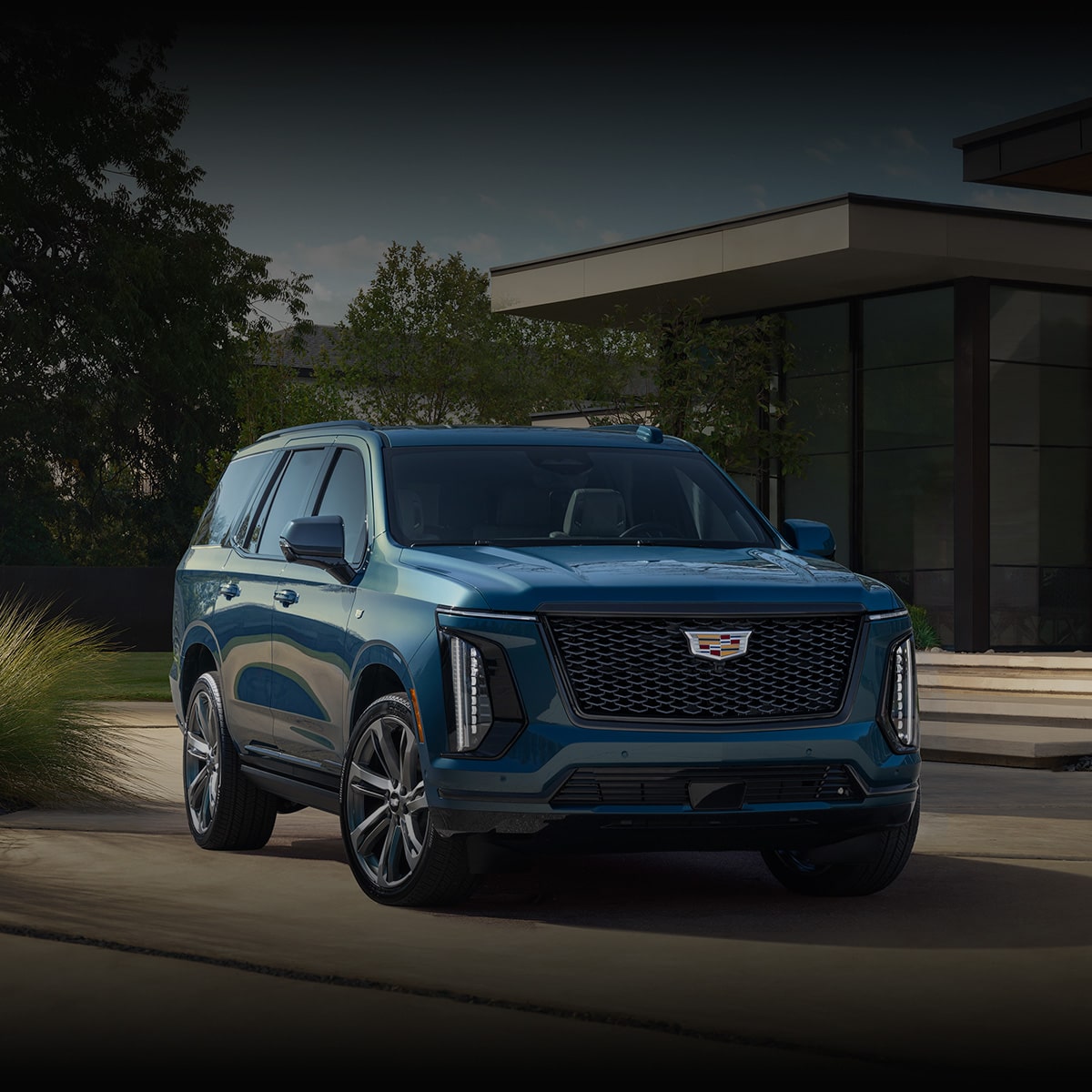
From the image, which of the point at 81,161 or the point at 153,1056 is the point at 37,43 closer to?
the point at 81,161

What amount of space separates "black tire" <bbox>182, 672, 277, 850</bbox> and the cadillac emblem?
3.19 m

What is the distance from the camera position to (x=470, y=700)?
24.2 feet

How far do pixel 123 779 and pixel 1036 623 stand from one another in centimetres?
1932

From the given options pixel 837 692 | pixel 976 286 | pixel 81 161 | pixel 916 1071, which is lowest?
pixel 916 1071

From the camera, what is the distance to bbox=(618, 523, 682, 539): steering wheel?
8.98m

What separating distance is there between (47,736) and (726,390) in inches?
783

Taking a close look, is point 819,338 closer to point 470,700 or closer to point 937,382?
point 937,382

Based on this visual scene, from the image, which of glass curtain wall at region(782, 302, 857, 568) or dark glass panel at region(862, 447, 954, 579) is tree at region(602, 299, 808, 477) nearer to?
glass curtain wall at region(782, 302, 857, 568)

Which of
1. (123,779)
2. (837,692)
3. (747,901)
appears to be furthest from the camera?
(123,779)

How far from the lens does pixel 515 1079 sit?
5.20 m

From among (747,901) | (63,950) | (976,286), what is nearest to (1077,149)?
(976,286)

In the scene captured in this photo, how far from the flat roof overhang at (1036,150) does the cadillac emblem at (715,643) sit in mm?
12126

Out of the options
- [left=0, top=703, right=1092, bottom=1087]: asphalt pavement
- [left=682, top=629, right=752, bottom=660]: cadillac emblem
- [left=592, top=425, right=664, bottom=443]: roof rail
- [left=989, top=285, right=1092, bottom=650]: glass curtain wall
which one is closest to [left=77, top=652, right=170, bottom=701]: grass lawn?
[left=592, top=425, right=664, bottom=443]: roof rail

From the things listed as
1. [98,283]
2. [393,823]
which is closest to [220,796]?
[393,823]
